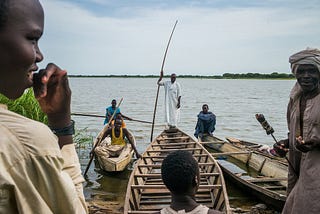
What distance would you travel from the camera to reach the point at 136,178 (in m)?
5.49

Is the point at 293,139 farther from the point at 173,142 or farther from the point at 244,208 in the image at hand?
the point at 173,142

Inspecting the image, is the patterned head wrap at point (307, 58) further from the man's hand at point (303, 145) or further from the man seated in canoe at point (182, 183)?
the man seated in canoe at point (182, 183)

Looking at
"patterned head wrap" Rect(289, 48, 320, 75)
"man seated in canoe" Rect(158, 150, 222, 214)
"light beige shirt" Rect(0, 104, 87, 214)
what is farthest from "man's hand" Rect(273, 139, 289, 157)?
"light beige shirt" Rect(0, 104, 87, 214)

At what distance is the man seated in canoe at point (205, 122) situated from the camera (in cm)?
1197

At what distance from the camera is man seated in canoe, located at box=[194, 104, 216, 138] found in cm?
1197

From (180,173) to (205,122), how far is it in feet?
33.7

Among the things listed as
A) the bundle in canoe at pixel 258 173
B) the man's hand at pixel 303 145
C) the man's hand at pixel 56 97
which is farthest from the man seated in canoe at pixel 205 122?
the man's hand at pixel 56 97

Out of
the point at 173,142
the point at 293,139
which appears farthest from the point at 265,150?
the point at 293,139

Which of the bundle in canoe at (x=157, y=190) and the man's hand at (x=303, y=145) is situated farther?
the bundle in canoe at (x=157, y=190)

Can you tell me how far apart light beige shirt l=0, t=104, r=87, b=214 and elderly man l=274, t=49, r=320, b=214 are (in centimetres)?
214

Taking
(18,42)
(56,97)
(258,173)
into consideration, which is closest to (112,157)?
(258,173)

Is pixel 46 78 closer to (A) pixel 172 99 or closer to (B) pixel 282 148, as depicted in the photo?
(B) pixel 282 148

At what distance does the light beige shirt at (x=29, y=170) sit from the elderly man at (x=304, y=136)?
2136mm

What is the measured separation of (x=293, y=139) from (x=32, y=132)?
2.42 meters
